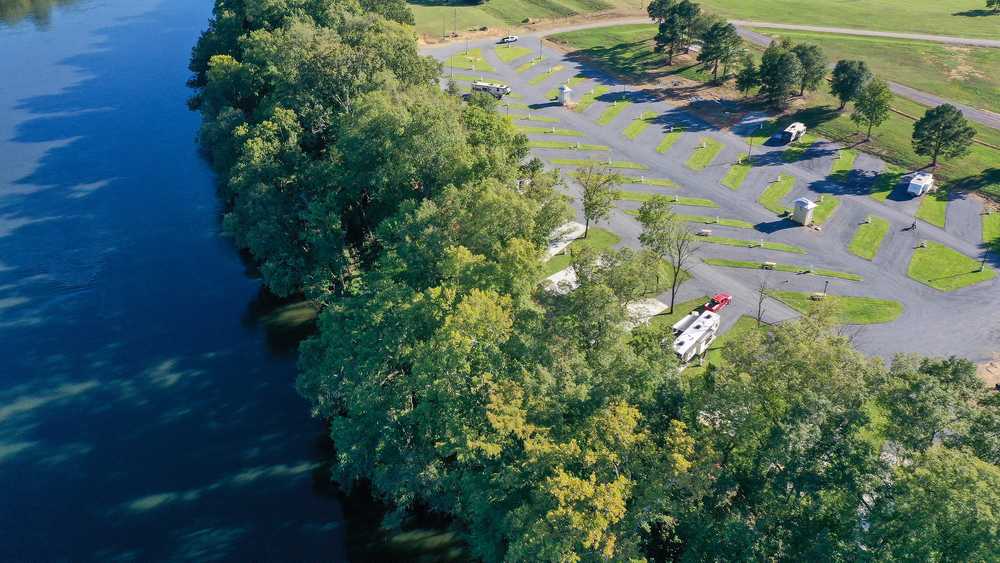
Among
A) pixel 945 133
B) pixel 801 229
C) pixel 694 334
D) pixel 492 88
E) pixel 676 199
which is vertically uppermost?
pixel 492 88

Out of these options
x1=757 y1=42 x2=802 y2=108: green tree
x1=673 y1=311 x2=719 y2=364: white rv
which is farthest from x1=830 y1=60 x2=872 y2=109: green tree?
x1=673 y1=311 x2=719 y2=364: white rv

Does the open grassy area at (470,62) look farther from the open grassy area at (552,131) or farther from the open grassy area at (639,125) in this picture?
the open grassy area at (639,125)

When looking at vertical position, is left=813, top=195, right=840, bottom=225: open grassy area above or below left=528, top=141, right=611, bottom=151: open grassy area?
below

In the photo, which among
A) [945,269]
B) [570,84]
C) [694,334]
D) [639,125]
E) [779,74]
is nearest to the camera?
[694,334]

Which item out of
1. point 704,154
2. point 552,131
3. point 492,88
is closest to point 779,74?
point 704,154

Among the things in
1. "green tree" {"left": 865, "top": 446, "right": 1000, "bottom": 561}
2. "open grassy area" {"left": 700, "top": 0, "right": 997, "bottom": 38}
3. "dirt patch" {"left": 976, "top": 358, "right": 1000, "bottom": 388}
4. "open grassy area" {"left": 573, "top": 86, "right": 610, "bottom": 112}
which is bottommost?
"dirt patch" {"left": 976, "top": 358, "right": 1000, "bottom": 388}

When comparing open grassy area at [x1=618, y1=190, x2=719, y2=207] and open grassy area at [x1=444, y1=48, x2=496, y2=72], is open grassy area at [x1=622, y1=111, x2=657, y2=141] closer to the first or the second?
open grassy area at [x1=618, y1=190, x2=719, y2=207]

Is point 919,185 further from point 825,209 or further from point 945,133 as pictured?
point 825,209

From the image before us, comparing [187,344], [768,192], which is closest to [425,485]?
[187,344]

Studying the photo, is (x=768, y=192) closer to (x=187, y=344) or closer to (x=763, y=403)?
(x=763, y=403)
